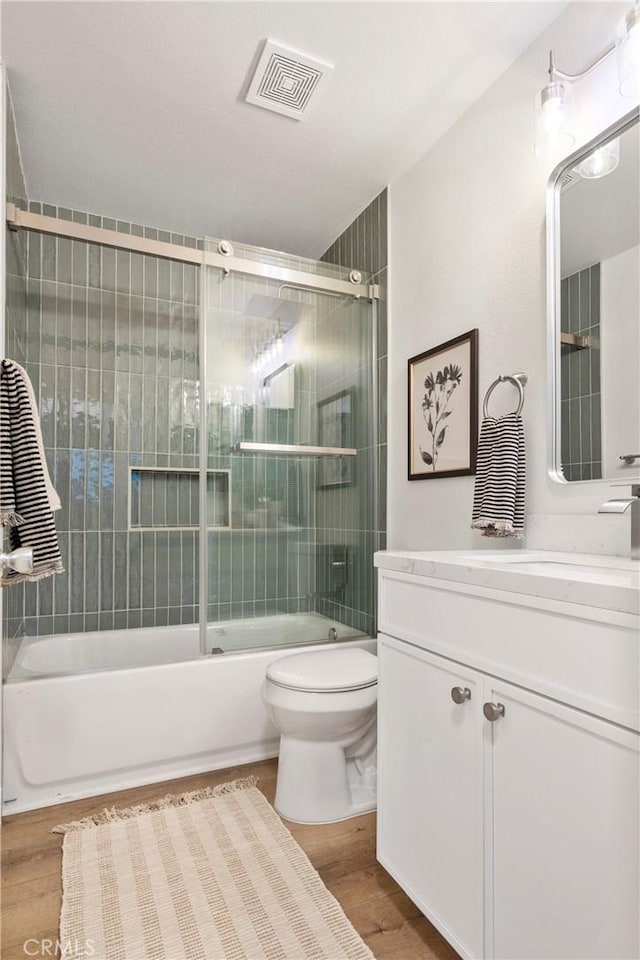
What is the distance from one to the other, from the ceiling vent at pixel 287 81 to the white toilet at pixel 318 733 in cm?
197

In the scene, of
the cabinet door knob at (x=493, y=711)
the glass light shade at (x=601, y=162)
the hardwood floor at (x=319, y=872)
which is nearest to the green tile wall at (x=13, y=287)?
the hardwood floor at (x=319, y=872)

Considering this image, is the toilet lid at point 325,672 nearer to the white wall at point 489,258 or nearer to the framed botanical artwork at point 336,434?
the white wall at point 489,258

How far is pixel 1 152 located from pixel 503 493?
75.6 inches

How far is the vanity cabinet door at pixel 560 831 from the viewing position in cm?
77

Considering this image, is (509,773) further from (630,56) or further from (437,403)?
(630,56)

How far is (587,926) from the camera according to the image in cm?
81

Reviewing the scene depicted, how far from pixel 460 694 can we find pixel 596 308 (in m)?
1.03

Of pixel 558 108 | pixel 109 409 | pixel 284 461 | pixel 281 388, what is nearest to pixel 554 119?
pixel 558 108

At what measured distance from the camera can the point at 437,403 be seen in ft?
6.92

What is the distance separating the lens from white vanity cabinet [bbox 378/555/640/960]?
2.58 ft

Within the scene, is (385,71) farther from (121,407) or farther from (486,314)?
(121,407)

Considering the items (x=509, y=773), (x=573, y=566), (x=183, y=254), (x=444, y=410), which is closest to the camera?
(x=509, y=773)

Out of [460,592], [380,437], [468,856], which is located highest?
[380,437]

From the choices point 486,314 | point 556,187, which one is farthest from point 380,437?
point 556,187
